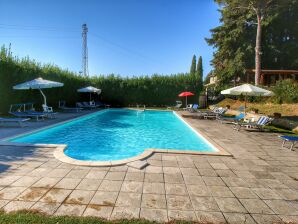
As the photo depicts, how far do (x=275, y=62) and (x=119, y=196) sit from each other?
34741 millimetres

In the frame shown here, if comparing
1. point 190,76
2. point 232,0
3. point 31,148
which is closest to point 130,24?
point 190,76

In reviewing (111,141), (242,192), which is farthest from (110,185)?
(111,141)

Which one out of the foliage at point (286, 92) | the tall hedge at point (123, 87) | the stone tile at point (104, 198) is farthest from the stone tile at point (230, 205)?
the tall hedge at point (123, 87)

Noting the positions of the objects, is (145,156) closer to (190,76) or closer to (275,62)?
(190,76)

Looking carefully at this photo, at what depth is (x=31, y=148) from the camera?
238 inches

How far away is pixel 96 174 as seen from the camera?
432 cm

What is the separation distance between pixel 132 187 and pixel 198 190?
1233 millimetres

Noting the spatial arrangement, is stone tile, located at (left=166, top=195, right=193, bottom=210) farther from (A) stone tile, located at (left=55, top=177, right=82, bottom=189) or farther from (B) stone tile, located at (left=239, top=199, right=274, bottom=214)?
(A) stone tile, located at (left=55, top=177, right=82, bottom=189)

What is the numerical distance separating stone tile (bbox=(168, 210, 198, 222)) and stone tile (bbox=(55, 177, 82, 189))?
187 cm

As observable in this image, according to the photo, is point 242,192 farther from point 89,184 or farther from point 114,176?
point 89,184

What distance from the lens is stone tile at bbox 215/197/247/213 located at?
3.12 m

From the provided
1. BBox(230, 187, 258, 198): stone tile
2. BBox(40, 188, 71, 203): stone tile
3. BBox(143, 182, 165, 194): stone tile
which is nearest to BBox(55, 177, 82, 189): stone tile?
BBox(40, 188, 71, 203): stone tile

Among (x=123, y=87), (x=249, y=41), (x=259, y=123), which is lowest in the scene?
(x=259, y=123)

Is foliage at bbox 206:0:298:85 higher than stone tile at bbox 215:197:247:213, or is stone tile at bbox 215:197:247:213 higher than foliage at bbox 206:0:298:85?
foliage at bbox 206:0:298:85
